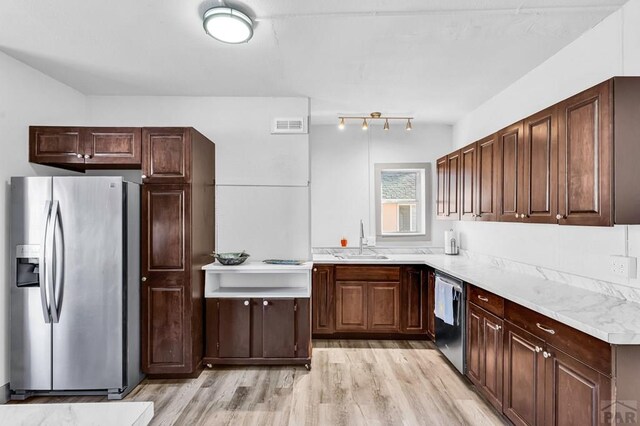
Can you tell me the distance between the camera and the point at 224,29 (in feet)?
7.61

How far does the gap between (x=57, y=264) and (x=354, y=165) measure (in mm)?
3478

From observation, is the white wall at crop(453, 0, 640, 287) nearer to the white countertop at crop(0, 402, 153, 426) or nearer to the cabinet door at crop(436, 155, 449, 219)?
the cabinet door at crop(436, 155, 449, 219)

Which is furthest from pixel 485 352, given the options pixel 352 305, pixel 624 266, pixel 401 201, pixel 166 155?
pixel 166 155

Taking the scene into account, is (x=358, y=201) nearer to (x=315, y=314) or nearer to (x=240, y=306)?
(x=315, y=314)

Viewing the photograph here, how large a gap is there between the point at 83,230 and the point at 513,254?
377 centimetres

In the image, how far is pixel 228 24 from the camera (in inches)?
89.4

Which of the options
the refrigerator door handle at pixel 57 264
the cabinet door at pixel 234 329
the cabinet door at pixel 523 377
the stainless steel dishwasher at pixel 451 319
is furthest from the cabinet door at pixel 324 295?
the refrigerator door handle at pixel 57 264

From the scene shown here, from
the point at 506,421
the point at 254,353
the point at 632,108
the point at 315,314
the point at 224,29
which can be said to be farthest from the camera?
the point at 315,314

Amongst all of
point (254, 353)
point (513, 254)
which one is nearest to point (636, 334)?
point (513, 254)

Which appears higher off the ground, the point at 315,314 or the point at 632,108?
the point at 632,108

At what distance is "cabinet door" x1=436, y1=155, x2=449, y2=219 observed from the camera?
4.32 metres

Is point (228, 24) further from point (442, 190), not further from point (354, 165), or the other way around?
point (442, 190)

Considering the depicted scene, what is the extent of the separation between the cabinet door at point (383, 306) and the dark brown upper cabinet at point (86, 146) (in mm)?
2857

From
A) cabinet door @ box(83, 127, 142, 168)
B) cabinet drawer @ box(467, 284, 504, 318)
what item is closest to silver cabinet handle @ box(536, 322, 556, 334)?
cabinet drawer @ box(467, 284, 504, 318)
